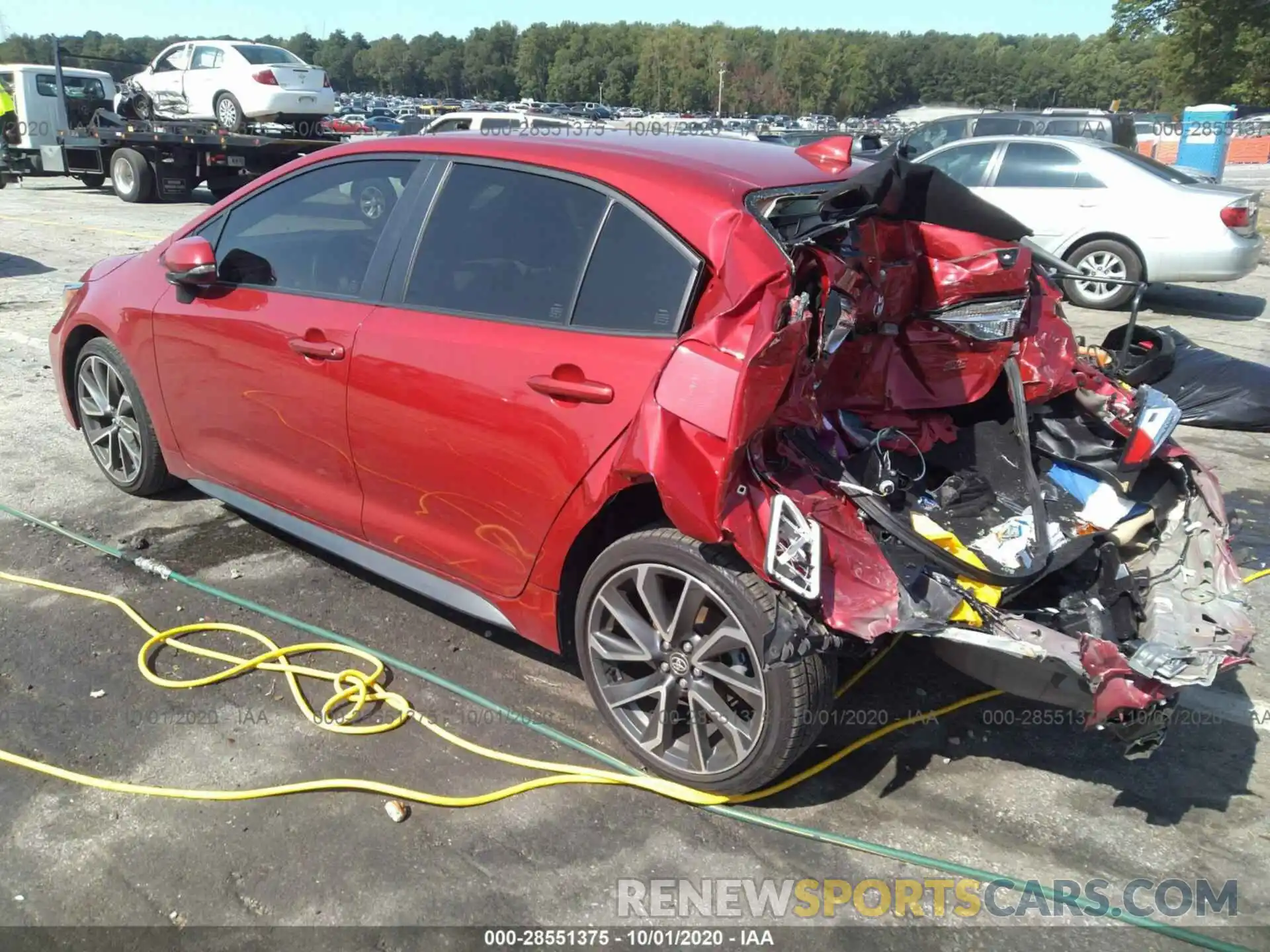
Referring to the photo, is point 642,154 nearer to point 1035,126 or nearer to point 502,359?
point 502,359

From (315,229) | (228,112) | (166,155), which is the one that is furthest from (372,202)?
(228,112)

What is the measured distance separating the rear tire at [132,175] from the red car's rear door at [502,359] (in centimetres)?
1730

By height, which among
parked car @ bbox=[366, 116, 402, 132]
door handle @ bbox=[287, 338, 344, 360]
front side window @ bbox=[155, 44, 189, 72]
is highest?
front side window @ bbox=[155, 44, 189, 72]

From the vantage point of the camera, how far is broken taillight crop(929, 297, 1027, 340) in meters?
3.38

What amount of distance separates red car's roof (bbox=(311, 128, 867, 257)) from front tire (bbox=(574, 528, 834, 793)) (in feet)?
3.03

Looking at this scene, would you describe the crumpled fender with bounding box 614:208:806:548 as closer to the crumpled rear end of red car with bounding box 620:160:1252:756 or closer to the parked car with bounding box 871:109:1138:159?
the crumpled rear end of red car with bounding box 620:160:1252:756

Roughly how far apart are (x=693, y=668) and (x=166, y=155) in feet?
59.9

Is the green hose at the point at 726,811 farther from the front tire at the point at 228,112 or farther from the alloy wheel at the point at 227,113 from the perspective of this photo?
the alloy wheel at the point at 227,113

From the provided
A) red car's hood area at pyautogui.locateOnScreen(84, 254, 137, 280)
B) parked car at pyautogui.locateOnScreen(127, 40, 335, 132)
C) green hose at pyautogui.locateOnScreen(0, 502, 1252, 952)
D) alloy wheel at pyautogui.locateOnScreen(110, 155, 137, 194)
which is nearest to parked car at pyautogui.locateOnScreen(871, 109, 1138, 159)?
red car's hood area at pyautogui.locateOnScreen(84, 254, 137, 280)

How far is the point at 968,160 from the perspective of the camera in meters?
10.8

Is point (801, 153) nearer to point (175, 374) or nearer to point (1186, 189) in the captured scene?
point (175, 374)

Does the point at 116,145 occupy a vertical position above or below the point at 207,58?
below

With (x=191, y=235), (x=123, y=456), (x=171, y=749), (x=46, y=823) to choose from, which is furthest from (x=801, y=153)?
(x=123, y=456)

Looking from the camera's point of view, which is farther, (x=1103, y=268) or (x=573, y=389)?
(x=1103, y=268)
